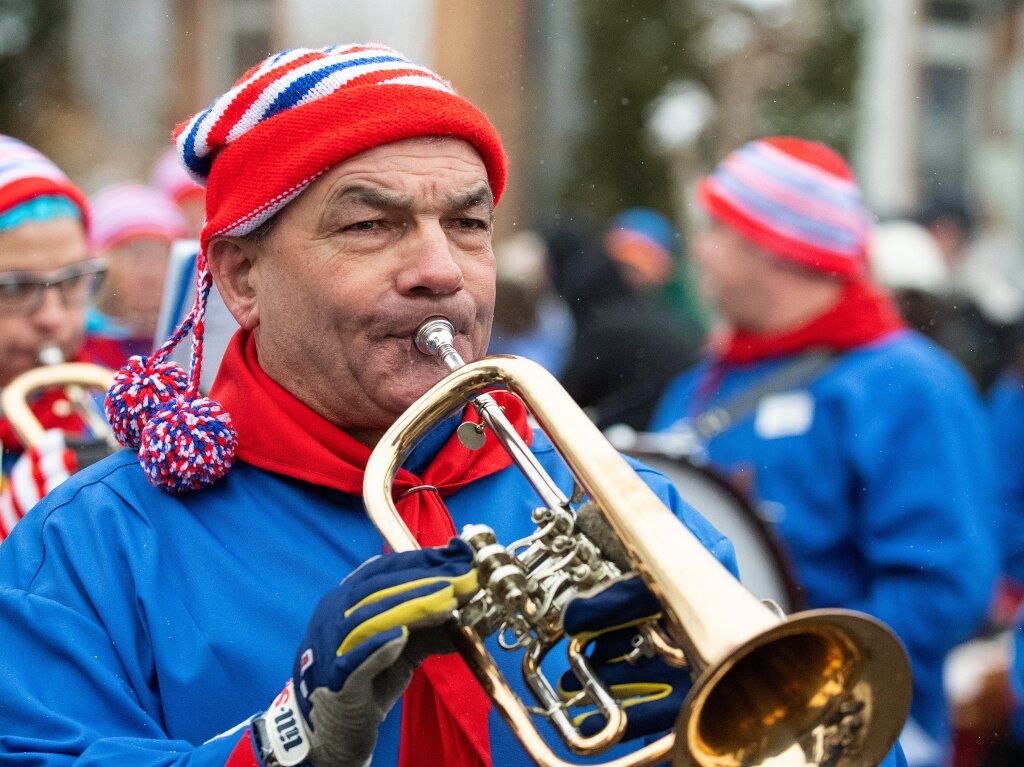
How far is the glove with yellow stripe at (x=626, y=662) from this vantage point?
1798 mm

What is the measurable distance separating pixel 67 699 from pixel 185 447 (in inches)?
15.8

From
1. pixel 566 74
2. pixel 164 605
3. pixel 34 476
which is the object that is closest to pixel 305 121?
pixel 164 605

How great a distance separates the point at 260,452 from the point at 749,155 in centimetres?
310

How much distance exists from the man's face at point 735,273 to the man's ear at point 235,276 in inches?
107

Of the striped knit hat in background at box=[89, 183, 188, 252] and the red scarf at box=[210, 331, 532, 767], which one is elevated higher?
the red scarf at box=[210, 331, 532, 767]

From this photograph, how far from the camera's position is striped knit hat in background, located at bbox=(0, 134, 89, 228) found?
3.37 metres

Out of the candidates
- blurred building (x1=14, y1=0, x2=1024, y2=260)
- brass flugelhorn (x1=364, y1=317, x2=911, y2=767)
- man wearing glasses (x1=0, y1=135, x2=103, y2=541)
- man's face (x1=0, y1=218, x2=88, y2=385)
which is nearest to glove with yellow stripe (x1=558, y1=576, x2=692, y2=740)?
brass flugelhorn (x1=364, y1=317, x2=911, y2=767)

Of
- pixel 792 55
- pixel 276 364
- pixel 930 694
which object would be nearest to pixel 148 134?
pixel 930 694

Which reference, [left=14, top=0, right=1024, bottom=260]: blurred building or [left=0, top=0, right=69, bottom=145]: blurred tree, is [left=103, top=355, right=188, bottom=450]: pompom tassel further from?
[left=0, top=0, right=69, bottom=145]: blurred tree

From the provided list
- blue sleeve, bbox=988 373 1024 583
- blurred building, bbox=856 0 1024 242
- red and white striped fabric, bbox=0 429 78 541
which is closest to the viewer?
red and white striped fabric, bbox=0 429 78 541

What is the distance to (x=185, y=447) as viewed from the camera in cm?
220

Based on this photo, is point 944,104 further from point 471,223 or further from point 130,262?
point 471,223

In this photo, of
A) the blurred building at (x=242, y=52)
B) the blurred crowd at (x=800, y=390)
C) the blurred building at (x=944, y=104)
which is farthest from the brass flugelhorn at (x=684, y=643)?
the blurred building at (x=944, y=104)

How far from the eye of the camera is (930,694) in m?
4.45
